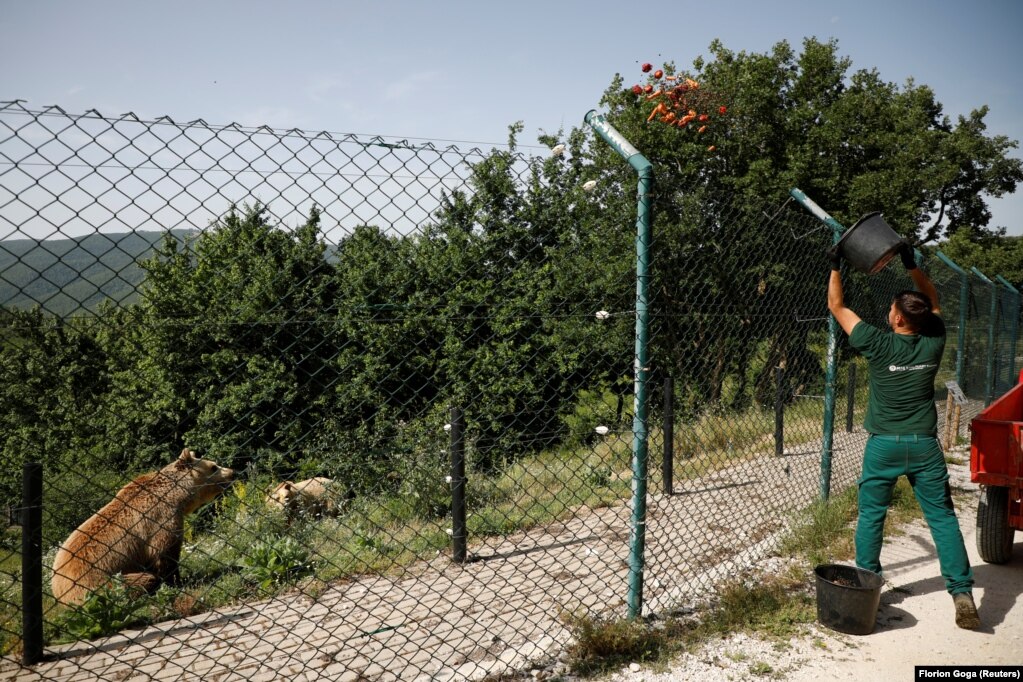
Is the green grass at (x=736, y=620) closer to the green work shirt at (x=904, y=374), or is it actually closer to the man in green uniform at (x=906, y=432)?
the man in green uniform at (x=906, y=432)

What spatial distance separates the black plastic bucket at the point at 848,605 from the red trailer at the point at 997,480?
145 centimetres

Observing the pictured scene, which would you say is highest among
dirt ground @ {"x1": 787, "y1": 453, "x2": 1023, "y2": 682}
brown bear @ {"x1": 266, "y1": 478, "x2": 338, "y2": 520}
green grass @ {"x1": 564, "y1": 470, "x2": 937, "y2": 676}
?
green grass @ {"x1": 564, "y1": 470, "x2": 937, "y2": 676}

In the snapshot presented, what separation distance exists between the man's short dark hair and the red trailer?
3.60 ft

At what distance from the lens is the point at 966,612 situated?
3635mm

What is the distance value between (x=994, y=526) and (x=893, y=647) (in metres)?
1.80

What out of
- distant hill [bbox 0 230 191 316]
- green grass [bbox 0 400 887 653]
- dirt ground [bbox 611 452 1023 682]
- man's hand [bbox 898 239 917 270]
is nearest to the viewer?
distant hill [bbox 0 230 191 316]

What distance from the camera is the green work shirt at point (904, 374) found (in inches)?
151

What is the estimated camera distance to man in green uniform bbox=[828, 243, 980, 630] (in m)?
3.75

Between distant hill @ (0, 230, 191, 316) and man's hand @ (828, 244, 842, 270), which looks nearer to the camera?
distant hill @ (0, 230, 191, 316)

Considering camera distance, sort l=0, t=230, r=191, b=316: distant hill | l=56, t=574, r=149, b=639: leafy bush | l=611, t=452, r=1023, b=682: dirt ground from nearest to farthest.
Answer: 1. l=0, t=230, r=191, b=316: distant hill
2. l=611, t=452, r=1023, b=682: dirt ground
3. l=56, t=574, r=149, b=639: leafy bush

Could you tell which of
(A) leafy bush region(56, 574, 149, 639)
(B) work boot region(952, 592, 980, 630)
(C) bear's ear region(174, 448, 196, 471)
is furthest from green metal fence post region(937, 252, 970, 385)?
(A) leafy bush region(56, 574, 149, 639)

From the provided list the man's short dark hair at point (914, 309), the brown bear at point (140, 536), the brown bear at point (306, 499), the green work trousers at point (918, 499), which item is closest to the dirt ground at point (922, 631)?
the green work trousers at point (918, 499)

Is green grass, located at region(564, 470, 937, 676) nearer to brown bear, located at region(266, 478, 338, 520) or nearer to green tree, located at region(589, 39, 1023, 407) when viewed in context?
brown bear, located at region(266, 478, 338, 520)

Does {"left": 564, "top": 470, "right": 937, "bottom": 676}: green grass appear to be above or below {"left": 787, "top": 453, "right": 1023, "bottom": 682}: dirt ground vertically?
above
